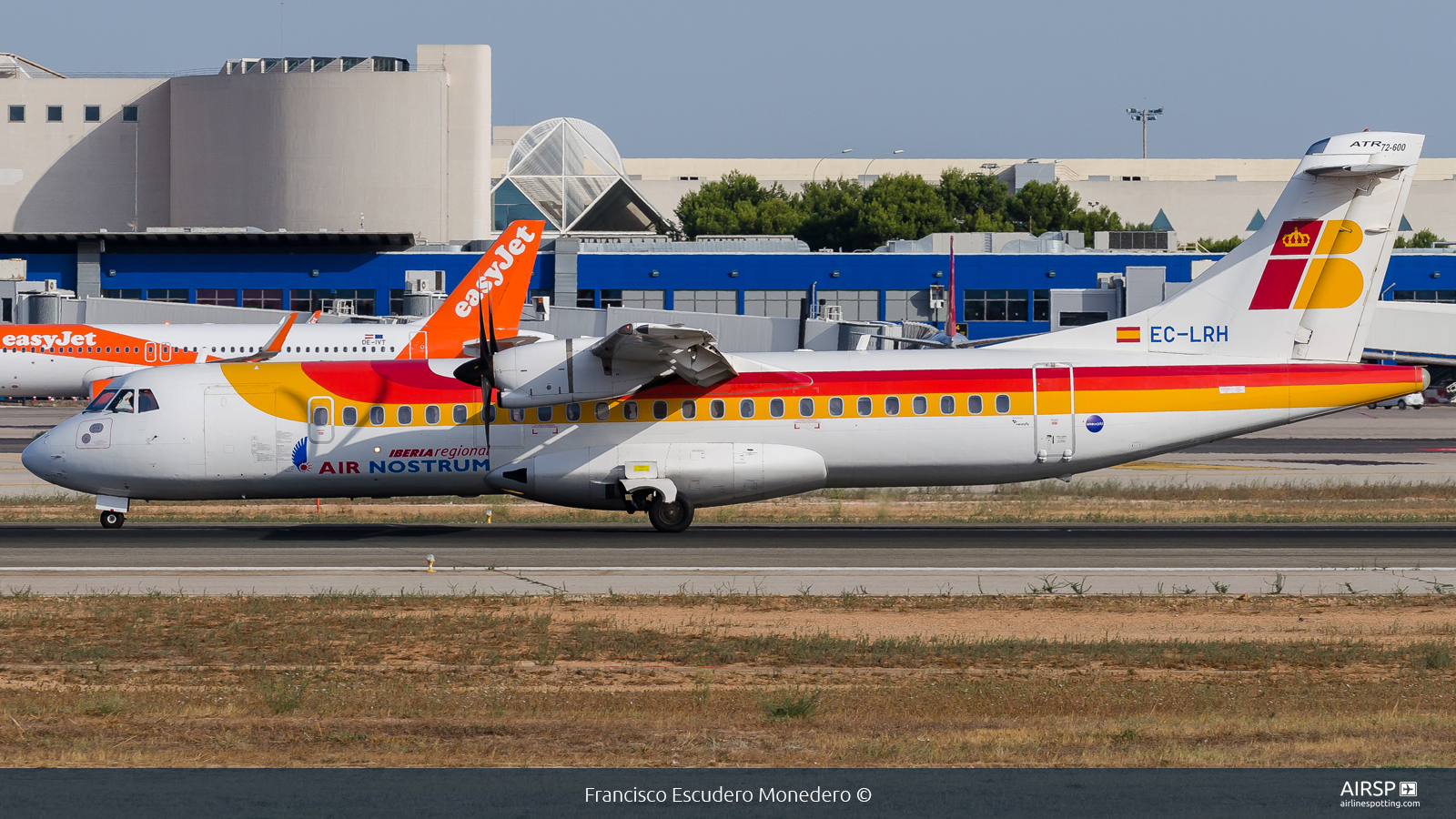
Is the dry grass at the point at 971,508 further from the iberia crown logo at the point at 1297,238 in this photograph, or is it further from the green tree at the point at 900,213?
the green tree at the point at 900,213

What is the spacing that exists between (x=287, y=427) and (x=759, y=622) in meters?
12.6

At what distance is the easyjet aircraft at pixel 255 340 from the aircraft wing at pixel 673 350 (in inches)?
597

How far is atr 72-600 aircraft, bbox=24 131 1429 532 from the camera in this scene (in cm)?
2589

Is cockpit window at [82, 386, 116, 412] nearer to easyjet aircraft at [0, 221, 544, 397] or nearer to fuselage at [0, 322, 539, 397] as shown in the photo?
easyjet aircraft at [0, 221, 544, 397]

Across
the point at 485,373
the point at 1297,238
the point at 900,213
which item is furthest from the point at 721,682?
the point at 900,213

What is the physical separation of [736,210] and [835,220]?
10607 millimetres

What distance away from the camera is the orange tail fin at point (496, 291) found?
41.5 meters

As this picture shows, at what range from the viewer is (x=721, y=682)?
14.2m

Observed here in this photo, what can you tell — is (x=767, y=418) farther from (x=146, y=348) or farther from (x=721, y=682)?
(x=146, y=348)

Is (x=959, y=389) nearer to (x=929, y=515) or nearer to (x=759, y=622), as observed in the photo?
(x=929, y=515)

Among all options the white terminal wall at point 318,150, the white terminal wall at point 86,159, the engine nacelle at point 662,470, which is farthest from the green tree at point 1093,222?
the engine nacelle at point 662,470

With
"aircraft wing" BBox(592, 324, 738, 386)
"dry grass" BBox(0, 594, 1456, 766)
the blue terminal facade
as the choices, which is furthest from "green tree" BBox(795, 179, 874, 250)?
"dry grass" BBox(0, 594, 1456, 766)

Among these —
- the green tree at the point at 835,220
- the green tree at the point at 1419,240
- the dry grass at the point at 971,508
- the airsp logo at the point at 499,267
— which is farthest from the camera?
the green tree at the point at 835,220

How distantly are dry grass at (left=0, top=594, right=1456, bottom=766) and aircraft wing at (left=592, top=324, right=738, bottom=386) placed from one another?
19.7 ft
